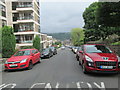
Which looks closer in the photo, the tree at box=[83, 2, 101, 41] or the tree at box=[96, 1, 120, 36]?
the tree at box=[96, 1, 120, 36]

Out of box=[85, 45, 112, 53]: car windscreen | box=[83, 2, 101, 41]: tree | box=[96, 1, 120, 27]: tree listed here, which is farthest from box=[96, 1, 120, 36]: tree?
box=[83, 2, 101, 41]: tree

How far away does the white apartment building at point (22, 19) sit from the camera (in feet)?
99.9

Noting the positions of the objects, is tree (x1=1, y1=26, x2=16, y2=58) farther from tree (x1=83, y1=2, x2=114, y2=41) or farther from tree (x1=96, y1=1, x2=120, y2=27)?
tree (x1=83, y1=2, x2=114, y2=41)

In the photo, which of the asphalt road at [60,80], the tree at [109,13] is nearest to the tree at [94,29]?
the tree at [109,13]

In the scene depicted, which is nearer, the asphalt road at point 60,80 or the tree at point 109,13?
the asphalt road at point 60,80

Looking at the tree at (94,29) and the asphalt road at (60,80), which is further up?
the tree at (94,29)

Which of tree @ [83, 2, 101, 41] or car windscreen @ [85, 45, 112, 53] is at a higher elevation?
tree @ [83, 2, 101, 41]

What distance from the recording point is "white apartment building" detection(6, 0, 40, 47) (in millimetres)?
30438

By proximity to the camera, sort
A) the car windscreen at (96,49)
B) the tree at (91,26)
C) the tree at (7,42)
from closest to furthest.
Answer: the car windscreen at (96,49) < the tree at (7,42) < the tree at (91,26)

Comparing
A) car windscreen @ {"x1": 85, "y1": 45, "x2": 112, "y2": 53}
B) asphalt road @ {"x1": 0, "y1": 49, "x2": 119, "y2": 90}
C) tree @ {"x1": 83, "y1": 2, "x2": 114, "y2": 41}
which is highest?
tree @ {"x1": 83, "y1": 2, "x2": 114, "y2": 41}

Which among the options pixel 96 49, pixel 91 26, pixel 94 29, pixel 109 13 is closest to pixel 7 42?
pixel 96 49

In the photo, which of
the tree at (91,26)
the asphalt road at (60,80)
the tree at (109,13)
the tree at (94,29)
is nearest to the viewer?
the asphalt road at (60,80)

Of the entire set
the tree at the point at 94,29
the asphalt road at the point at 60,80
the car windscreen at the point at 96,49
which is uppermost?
the tree at the point at 94,29

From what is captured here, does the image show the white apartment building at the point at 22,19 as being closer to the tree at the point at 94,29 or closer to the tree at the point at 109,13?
the tree at the point at 94,29
